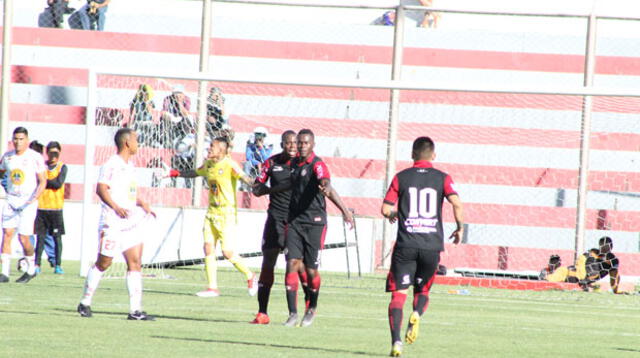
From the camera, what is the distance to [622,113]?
22953 mm

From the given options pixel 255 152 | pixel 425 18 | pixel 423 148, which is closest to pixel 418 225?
pixel 423 148

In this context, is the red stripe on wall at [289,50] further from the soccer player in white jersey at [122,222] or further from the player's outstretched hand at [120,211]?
the player's outstretched hand at [120,211]

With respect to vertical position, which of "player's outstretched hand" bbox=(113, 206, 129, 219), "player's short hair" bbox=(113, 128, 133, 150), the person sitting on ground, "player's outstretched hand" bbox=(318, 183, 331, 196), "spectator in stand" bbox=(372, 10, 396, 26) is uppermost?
"spectator in stand" bbox=(372, 10, 396, 26)

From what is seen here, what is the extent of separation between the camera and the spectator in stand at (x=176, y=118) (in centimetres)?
2272

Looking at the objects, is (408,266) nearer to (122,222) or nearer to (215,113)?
(122,222)

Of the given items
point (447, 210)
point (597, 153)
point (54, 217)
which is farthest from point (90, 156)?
point (597, 153)

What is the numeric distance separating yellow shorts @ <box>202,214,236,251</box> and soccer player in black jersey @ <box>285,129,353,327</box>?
11.4ft

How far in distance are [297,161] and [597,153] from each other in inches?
439

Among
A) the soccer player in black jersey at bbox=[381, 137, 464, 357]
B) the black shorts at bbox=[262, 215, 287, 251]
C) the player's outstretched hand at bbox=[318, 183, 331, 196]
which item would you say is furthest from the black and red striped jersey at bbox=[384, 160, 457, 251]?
the black shorts at bbox=[262, 215, 287, 251]

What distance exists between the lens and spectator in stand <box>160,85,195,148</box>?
74.5 ft

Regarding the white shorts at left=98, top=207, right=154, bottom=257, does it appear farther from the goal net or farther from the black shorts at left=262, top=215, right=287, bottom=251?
the goal net

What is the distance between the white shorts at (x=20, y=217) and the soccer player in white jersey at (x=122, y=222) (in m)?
5.20

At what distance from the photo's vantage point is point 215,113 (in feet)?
77.4

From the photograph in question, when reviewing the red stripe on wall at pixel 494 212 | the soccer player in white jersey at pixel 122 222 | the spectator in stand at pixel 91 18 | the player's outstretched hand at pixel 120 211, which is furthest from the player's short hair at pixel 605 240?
the player's outstretched hand at pixel 120 211
